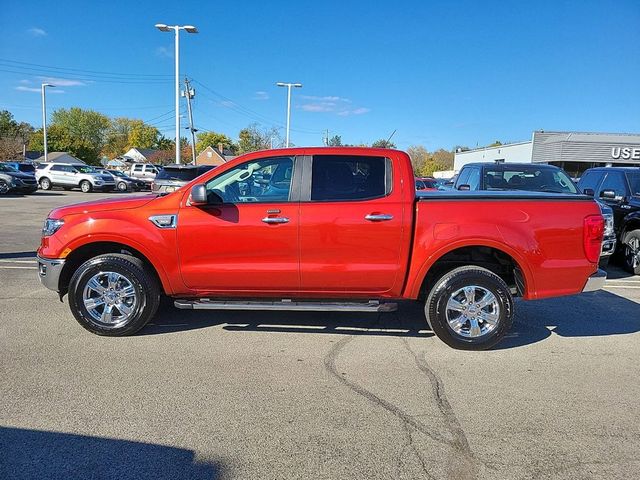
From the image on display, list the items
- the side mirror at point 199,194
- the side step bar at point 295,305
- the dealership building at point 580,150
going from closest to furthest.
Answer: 1. the side mirror at point 199,194
2. the side step bar at point 295,305
3. the dealership building at point 580,150

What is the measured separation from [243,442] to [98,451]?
34.4 inches

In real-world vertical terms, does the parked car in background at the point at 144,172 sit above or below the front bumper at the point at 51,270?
above

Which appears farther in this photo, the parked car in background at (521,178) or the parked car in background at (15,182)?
the parked car in background at (15,182)

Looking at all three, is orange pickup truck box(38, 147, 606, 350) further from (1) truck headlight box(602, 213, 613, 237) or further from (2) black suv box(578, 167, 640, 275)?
(2) black suv box(578, 167, 640, 275)

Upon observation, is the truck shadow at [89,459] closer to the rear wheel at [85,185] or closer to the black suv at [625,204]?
the black suv at [625,204]

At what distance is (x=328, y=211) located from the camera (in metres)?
4.45

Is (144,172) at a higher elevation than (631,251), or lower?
higher

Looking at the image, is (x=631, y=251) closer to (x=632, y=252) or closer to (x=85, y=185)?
(x=632, y=252)

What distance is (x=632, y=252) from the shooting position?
8.36 metres

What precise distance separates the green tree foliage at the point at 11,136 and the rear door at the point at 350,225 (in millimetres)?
65540

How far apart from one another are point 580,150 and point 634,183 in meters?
33.6

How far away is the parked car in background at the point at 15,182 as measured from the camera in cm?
2305

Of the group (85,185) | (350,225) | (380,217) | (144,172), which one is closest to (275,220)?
(350,225)

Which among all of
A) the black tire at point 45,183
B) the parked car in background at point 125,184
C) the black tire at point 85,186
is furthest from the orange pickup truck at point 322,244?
the parked car in background at point 125,184
